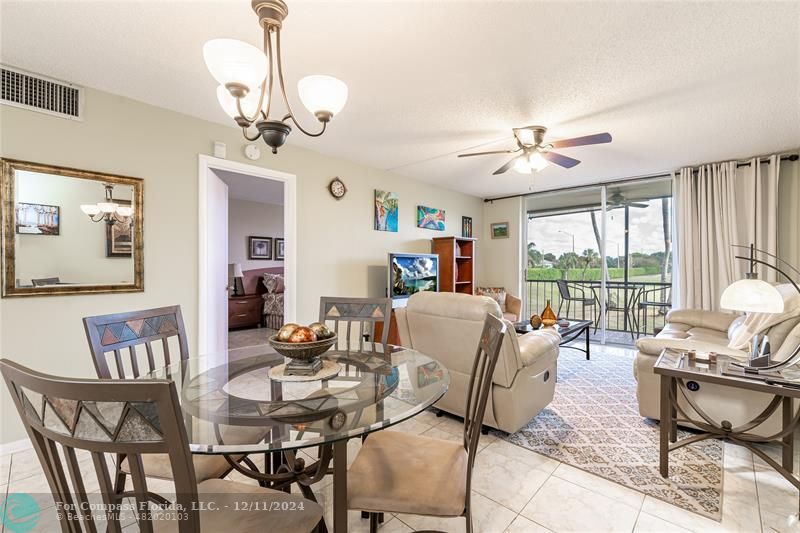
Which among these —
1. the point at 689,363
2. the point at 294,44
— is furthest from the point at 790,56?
the point at 294,44

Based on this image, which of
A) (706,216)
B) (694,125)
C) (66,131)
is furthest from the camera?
(706,216)

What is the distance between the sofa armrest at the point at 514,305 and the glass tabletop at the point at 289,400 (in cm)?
377

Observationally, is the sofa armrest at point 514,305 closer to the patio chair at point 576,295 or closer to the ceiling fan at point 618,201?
the patio chair at point 576,295

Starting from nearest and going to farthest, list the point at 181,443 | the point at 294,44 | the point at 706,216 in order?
the point at 181,443
the point at 294,44
the point at 706,216

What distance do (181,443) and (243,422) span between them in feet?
1.54

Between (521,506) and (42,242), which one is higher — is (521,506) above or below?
below

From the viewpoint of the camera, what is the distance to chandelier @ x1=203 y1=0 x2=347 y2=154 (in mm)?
1226

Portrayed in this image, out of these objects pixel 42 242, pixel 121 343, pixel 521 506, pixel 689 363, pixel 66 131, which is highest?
pixel 66 131

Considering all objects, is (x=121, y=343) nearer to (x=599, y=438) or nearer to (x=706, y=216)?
(x=599, y=438)

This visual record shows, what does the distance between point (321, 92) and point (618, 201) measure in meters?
5.09

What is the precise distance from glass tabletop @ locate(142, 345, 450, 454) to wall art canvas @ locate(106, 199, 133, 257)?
1.34m

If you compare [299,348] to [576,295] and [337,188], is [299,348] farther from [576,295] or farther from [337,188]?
[576,295]

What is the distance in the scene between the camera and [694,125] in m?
2.97

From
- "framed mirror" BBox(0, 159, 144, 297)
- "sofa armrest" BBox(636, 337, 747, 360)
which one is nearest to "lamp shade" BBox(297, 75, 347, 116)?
"framed mirror" BBox(0, 159, 144, 297)
